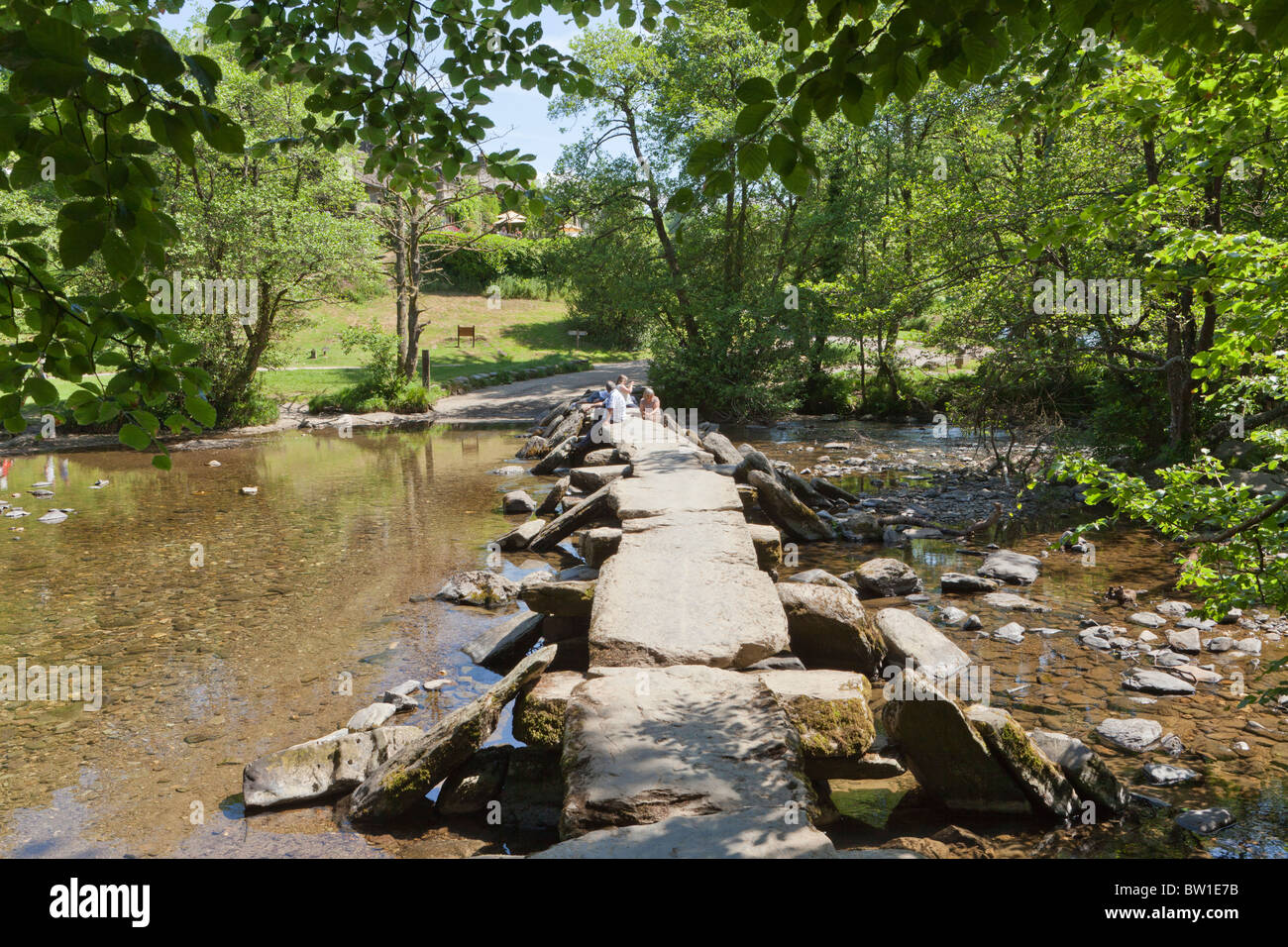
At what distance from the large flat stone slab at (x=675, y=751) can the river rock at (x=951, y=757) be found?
807 millimetres

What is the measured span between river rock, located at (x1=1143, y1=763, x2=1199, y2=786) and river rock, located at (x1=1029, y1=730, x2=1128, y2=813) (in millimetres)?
414

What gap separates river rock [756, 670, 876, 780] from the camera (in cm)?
471

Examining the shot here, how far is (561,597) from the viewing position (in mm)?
6781

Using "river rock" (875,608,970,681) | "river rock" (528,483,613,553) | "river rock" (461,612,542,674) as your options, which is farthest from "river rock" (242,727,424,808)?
"river rock" (528,483,613,553)

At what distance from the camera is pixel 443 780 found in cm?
490

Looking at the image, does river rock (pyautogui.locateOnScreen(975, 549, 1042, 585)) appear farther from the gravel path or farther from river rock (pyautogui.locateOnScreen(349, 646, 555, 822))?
the gravel path

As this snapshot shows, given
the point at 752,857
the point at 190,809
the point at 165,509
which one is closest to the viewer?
the point at 752,857

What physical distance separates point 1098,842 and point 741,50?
2125 centimetres

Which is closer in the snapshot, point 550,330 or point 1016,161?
point 1016,161

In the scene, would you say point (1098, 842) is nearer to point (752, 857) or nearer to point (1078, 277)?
point (752, 857)

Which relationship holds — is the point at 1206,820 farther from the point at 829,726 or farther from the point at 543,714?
the point at 543,714

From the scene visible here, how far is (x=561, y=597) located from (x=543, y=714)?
1.89 metres

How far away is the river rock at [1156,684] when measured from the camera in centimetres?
609
